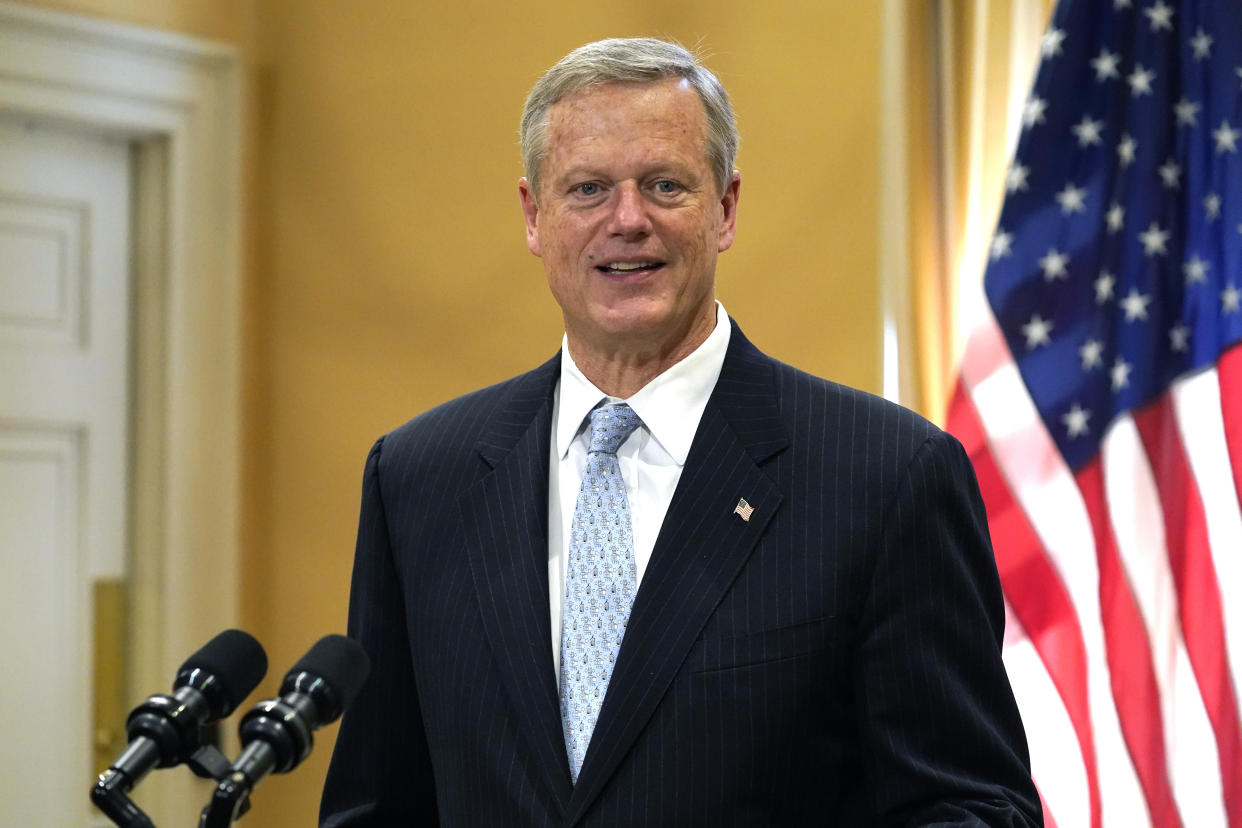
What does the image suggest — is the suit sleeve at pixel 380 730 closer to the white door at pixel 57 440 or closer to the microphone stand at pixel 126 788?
the microphone stand at pixel 126 788

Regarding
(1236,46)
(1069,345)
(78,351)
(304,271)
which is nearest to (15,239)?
(78,351)

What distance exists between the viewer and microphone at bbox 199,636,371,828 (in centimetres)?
92

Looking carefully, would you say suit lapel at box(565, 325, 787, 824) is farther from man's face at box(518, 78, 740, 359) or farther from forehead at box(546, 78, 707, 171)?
forehead at box(546, 78, 707, 171)

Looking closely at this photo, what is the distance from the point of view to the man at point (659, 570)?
144 centimetres

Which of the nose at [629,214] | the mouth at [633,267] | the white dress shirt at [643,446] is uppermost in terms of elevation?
the nose at [629,214]

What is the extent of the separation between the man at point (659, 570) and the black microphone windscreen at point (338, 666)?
0.45 m

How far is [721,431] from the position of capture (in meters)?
1.59

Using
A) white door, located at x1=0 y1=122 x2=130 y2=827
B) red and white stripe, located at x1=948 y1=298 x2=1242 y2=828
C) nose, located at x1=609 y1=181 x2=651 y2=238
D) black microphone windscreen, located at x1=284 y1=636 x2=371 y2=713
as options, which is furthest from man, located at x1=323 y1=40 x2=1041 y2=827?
white door, located at x1=0 y1=122 x2=130 y2=827

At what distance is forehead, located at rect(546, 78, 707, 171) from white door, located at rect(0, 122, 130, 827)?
2137 millimetres

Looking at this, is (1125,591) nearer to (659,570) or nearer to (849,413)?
(849,413)

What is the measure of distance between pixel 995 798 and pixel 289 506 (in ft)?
8.49

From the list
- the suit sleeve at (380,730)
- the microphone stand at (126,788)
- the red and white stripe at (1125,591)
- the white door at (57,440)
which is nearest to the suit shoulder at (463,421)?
the suit sleeve at (380,730)

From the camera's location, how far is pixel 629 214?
61.9 inches

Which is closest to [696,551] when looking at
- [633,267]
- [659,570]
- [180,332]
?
[659,570]
